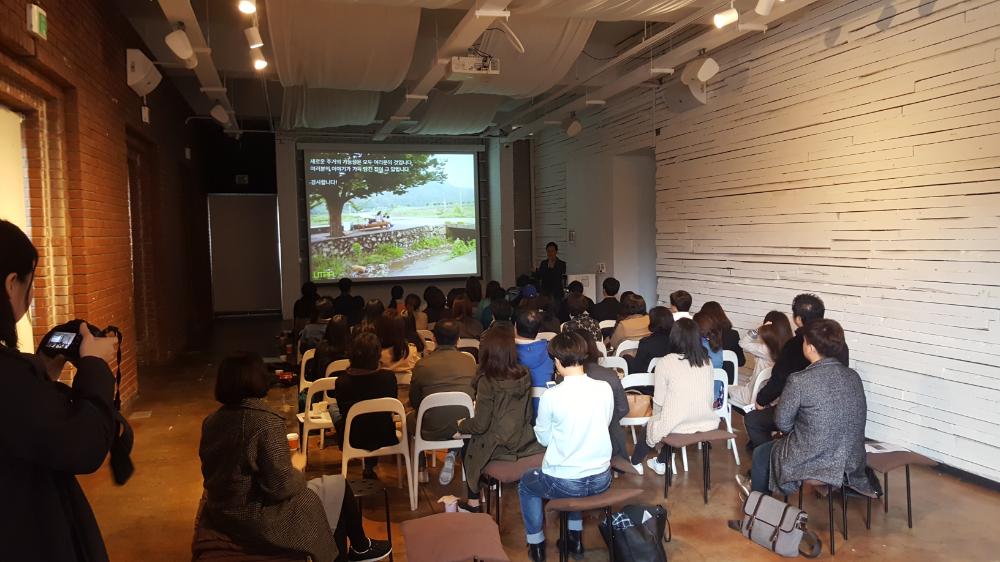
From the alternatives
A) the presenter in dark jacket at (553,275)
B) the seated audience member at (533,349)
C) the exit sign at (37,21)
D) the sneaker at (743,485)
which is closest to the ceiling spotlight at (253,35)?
the exit sign at (37,21)

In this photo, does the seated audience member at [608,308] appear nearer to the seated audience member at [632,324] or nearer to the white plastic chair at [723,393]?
the seated audience member at [632,324]

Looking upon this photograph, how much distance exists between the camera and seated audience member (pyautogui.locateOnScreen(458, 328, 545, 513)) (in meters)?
3.71

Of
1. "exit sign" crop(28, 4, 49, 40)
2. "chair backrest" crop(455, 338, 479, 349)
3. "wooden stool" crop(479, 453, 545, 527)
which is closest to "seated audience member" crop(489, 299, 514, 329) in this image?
"chair backrest" crop(455, 338, 479, 349)

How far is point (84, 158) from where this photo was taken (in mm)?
5578

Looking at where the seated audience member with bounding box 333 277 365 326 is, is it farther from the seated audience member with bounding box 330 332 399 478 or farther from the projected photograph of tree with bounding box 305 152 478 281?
the projected photograph of tree with bounding box 305 152 478 281

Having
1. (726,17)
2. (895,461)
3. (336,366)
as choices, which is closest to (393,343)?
(336,366)

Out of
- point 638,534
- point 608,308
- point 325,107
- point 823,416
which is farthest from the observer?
point 325,107

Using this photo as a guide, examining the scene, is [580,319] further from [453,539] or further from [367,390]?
[453,539]

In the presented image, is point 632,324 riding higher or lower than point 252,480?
higher

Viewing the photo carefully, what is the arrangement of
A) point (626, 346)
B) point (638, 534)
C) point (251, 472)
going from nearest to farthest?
point (251, 472)
point (638, 534)
point (626, 346)

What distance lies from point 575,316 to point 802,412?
9.31 feet

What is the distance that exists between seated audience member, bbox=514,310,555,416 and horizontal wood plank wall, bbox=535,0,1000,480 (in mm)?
2701

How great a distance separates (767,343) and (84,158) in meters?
5.44

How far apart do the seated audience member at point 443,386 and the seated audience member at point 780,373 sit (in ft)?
5.92
